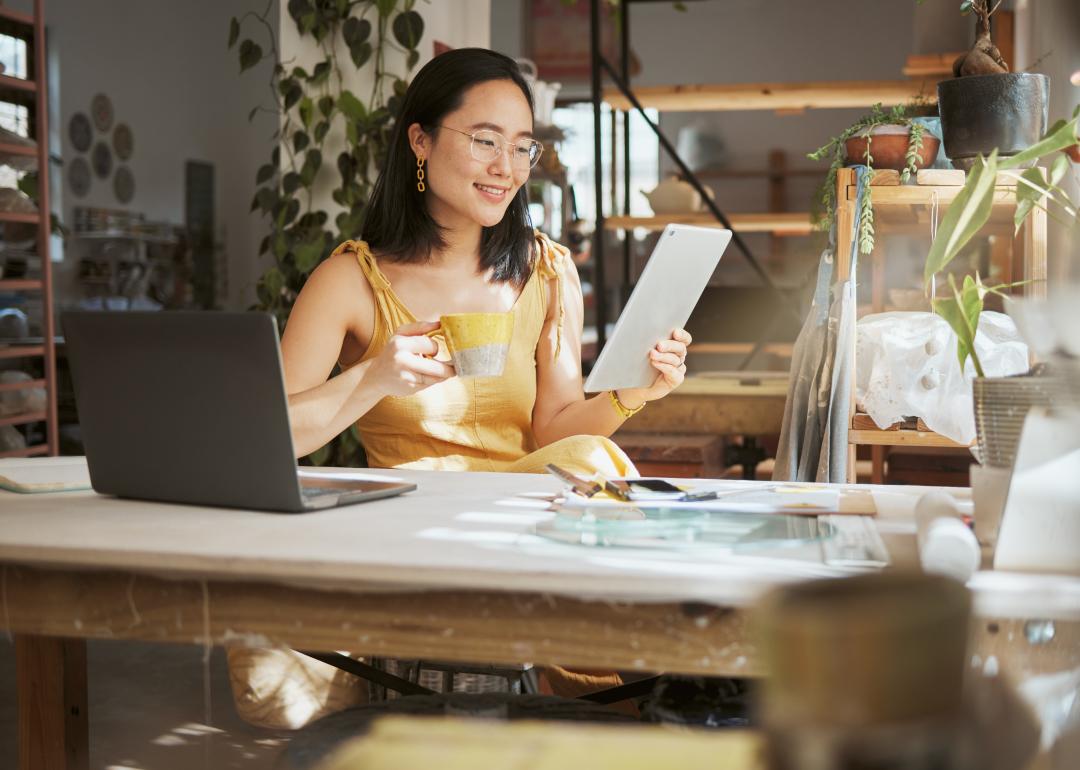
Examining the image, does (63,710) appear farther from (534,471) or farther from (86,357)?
(534,471)

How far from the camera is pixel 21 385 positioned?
436 cm

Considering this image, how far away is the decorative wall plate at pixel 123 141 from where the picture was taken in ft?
26.8

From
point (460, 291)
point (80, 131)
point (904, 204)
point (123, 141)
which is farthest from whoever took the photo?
point (123, 141)

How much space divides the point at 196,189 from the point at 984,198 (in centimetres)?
841

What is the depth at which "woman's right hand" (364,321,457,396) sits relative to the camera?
1600 mm

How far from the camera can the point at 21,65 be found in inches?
173

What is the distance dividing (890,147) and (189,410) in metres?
1.69

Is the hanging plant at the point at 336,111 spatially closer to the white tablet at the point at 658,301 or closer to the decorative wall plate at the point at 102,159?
the white tablet at the point at 658,301

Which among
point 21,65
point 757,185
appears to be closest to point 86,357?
point 21,65

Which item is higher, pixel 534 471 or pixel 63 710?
pixel 534 471

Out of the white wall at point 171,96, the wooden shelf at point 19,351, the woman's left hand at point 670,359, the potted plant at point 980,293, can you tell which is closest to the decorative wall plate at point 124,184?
the white wall at point 171,96

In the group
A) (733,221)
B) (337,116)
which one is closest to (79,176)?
(337,116)

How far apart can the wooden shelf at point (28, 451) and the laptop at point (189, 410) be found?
3.06 meters

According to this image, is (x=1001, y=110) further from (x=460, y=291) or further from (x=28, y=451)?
(x=28, y=451)
